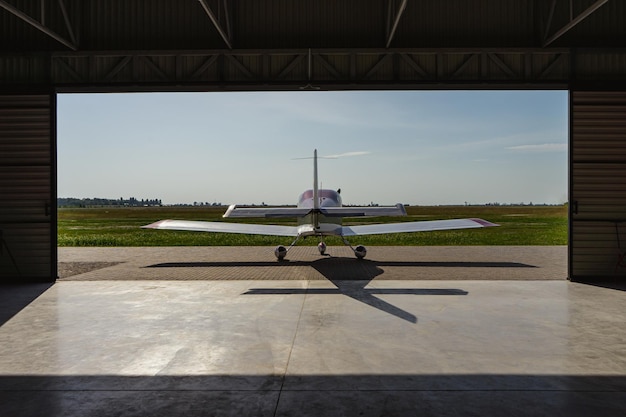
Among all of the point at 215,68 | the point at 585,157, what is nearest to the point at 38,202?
the point at 215,68

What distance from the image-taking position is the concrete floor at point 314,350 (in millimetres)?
4070

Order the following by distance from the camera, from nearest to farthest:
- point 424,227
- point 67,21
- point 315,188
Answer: point 67,21 → point 315,188 → point 424,227

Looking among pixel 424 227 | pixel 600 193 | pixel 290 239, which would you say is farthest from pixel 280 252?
pixel 290 239

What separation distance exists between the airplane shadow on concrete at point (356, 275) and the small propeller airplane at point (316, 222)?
1.13m

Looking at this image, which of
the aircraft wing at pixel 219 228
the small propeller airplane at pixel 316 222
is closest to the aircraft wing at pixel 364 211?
the small propeller airplane at pixel 316 222

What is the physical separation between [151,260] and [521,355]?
15.0 m

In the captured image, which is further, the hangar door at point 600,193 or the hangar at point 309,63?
the hangar door at point 600,193

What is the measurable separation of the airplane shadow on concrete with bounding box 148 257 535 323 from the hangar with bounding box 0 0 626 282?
4.16 m

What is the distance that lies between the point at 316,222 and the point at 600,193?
30.7ft

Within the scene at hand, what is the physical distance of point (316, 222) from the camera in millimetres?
15023

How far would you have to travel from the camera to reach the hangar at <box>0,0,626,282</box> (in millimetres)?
11211

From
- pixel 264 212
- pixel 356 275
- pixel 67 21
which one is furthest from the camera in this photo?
pixel 264 212

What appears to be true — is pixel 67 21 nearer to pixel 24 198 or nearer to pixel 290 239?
pixel 24 198

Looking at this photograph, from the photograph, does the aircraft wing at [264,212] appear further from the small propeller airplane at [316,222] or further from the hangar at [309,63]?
the hangar at [309,63]
